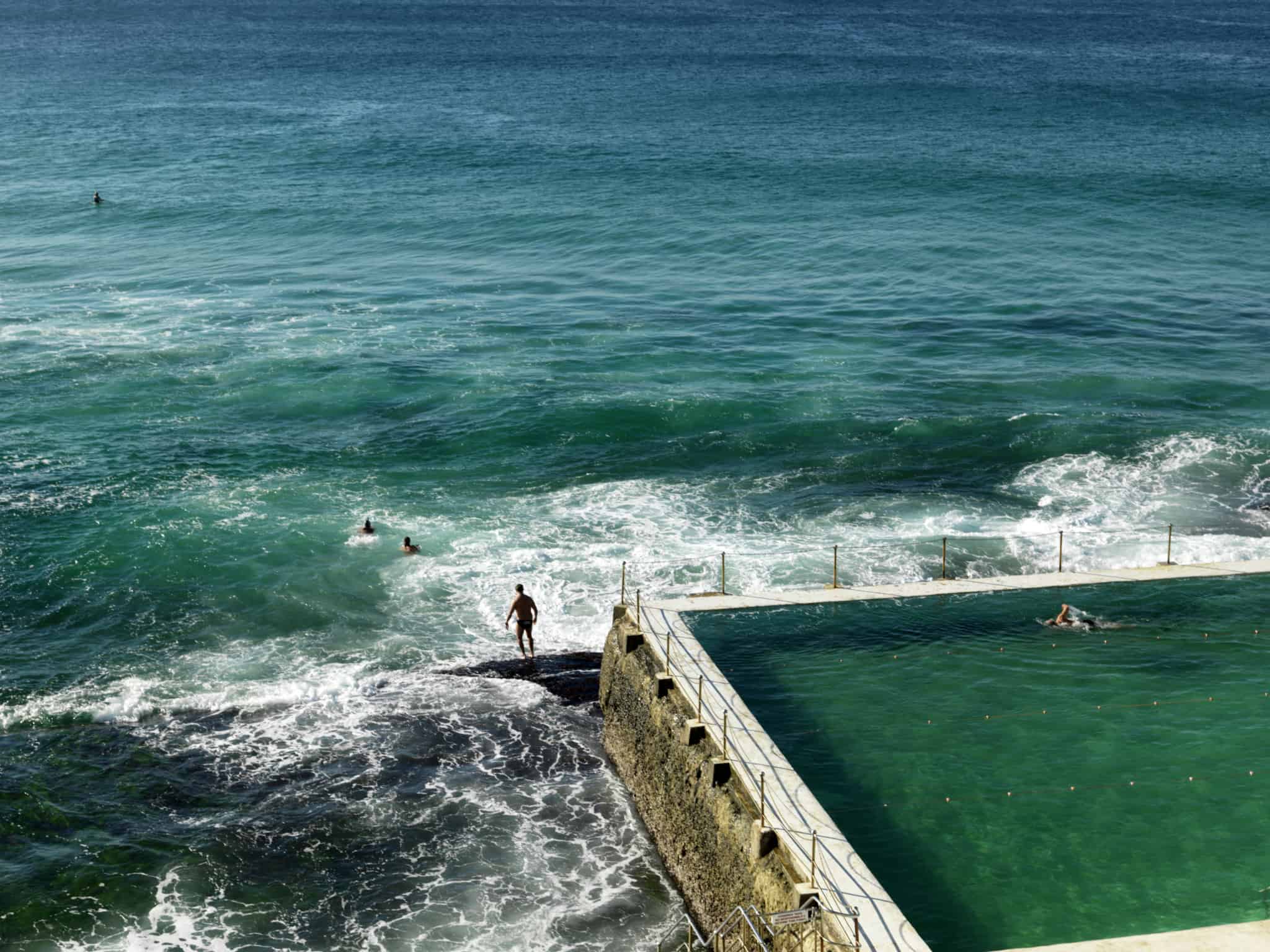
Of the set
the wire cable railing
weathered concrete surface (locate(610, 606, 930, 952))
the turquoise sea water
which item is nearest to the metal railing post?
weathered concrete surface (locate(610, 606, 930, 952))

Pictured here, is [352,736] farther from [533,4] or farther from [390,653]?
[533,4]

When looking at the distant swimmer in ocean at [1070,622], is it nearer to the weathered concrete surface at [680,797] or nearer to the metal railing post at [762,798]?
the weathered concrete surface at [680,797]

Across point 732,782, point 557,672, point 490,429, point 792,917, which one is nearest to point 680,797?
point 732,782

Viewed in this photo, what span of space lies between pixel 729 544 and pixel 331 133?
6136cm

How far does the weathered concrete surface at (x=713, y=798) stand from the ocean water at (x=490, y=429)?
70 cm

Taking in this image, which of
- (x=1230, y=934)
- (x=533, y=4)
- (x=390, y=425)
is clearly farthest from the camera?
(x=533, y=4)

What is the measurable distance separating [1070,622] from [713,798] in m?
8.27

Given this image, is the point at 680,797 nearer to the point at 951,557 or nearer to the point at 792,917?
the point at 792,917

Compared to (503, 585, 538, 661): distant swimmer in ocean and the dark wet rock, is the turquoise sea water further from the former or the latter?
(503, 585, 538, 661): distant swimmer in ocean

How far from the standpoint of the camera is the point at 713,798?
16.2 m

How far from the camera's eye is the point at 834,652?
20.5 m

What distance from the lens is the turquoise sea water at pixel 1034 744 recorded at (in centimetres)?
1484

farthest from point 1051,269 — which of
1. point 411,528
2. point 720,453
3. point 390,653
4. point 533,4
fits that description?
point 533,4

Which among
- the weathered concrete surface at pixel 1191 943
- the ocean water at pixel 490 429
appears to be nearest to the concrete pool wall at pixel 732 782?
the weathered concrete surface at pixel 1191 943
